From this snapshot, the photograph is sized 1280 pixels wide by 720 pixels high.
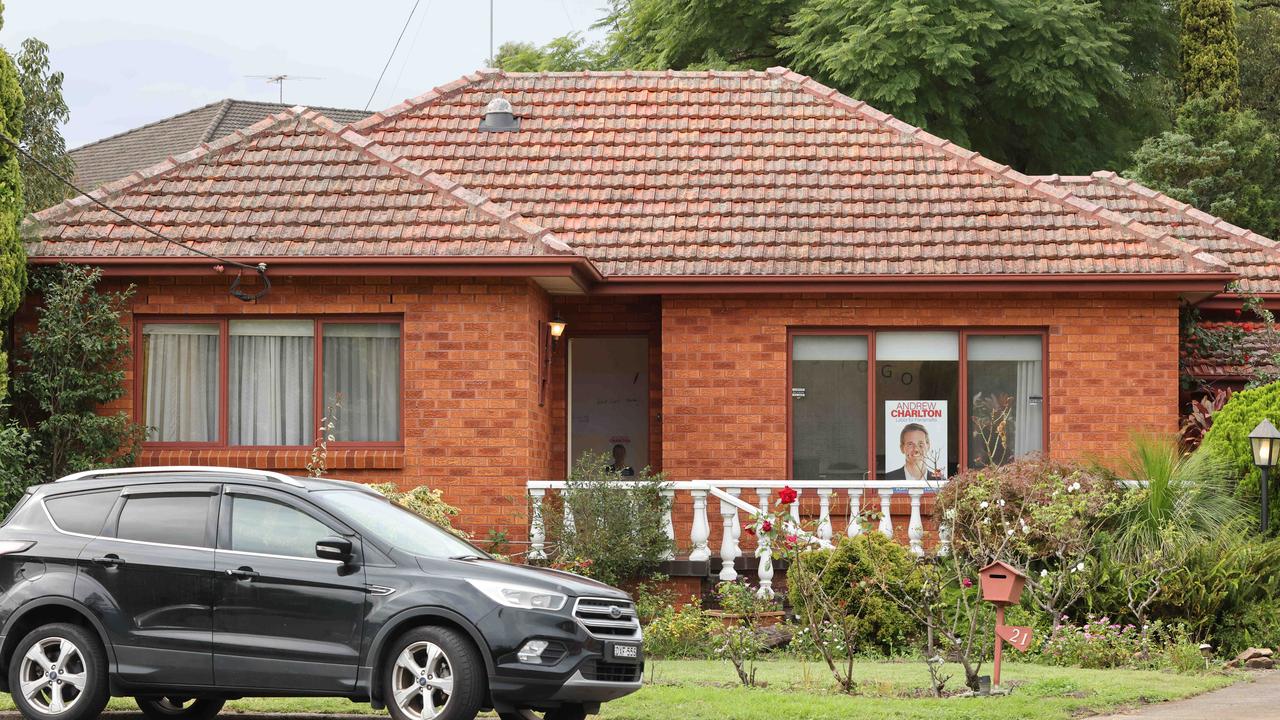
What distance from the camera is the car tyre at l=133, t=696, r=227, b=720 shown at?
966 cm

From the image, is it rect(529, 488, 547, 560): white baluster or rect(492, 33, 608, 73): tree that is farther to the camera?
rect(492, 33, 608, 73): tree

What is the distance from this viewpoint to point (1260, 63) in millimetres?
32719

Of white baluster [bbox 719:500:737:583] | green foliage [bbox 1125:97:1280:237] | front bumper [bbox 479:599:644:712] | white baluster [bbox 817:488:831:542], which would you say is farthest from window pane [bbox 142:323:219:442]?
green foliage [bbox 1125:97:1280:237]

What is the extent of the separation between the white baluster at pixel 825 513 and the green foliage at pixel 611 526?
143 cm

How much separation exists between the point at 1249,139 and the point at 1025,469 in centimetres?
1566

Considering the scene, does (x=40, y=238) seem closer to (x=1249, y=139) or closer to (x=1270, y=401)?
(x=1270, y=401)

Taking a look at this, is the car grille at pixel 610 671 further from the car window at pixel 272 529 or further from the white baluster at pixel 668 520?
the white baluster at pixel 668 520

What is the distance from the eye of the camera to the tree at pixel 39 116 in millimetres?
23547

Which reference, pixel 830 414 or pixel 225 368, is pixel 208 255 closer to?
pixel 225 368

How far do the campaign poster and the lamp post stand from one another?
3.31 m

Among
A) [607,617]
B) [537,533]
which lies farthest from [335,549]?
[537,533]

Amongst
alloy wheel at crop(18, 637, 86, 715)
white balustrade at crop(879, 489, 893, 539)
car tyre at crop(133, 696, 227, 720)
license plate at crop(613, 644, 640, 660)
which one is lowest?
car tyre at crop(133, 696, 227, 720)

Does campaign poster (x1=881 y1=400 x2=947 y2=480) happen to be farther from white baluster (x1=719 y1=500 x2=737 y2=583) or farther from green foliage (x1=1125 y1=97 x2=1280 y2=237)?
green foliage (x1=1125 y1=97 x2=1280 y2=237)

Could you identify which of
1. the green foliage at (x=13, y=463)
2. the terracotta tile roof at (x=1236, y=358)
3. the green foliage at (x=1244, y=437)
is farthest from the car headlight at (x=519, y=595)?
the terracotta tile roof at (x=1236, y=358)
